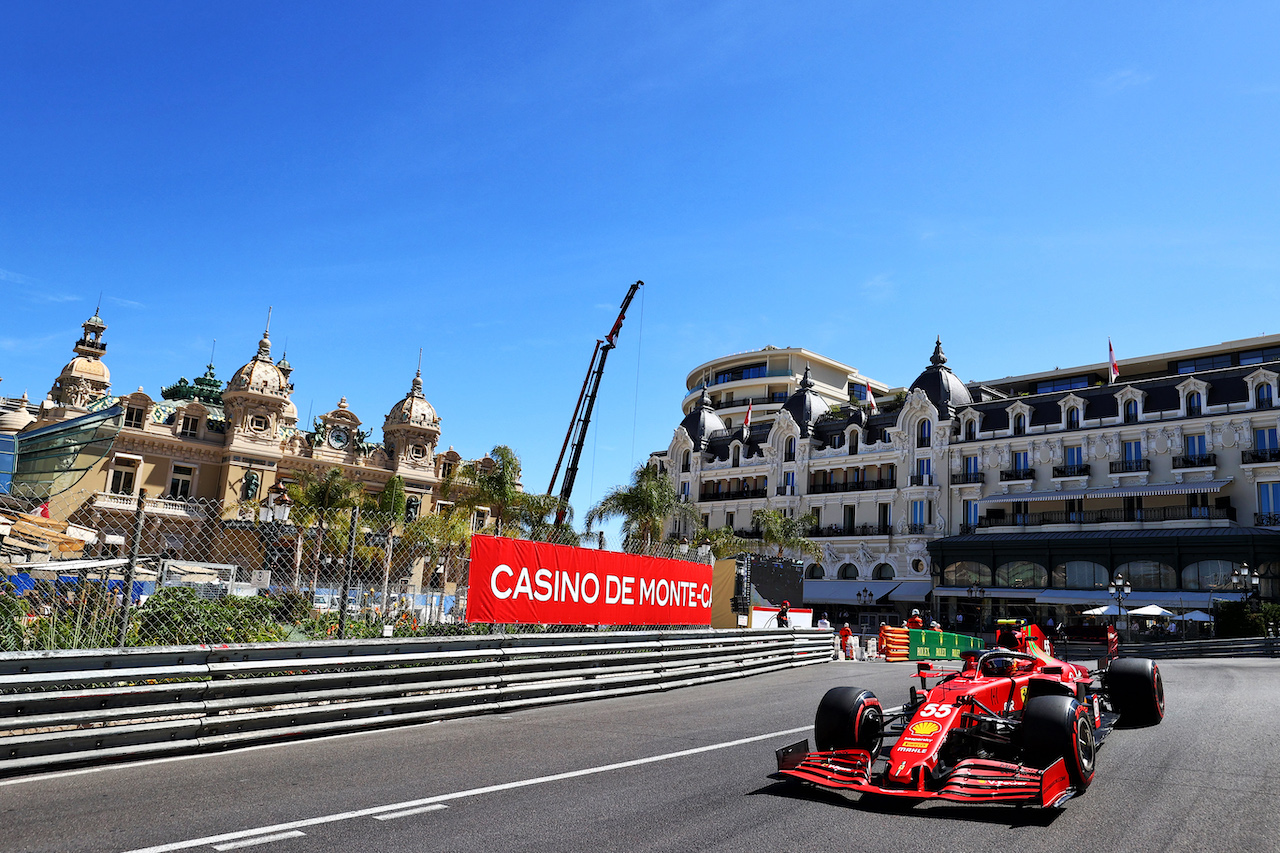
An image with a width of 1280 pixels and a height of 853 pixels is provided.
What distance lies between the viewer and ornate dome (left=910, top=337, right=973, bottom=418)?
2224 inches

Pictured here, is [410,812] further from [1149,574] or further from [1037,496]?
[1037,496]

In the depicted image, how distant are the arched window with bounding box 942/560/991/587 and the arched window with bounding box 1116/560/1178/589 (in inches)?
283

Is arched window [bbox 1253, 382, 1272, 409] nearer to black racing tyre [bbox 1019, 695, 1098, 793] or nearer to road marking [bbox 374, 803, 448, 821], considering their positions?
black racing tyre [bbox 1019, 695, 1098, 793]

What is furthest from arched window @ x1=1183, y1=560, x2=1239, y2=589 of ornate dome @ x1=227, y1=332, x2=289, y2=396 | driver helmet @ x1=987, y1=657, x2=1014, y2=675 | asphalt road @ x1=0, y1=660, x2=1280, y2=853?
ornate dome @ x1=227, y1=332, x2=289, y2=396

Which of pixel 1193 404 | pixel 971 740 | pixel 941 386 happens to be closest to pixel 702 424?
pixel 941 386

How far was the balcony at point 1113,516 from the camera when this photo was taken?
4378 cm

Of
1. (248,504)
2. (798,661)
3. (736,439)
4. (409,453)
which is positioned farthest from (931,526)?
(248,504)

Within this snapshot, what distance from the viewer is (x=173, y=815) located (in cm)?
600

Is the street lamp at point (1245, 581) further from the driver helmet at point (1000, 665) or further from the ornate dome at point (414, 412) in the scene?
the ornate dome at point (414, 412)

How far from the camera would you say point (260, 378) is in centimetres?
6244

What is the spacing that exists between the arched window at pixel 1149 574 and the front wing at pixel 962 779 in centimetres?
4339

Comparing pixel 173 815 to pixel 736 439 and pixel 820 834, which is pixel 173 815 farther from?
pixel 736 439

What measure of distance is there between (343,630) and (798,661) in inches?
537

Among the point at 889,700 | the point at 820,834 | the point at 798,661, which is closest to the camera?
the point at 820,834
